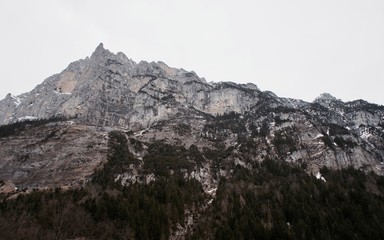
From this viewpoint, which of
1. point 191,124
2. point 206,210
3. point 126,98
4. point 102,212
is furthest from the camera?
point 126,98

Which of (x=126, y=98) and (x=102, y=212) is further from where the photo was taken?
(x=126, y=98)

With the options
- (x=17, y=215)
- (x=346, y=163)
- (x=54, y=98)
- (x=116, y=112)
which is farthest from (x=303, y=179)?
(x=54, y=98)

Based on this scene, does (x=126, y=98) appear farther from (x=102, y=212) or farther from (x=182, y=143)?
(x=102, y=212)

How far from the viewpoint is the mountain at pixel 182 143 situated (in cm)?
7525

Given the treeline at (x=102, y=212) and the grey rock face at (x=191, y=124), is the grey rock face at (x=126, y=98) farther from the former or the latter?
the treeline at (x=102, y=212)

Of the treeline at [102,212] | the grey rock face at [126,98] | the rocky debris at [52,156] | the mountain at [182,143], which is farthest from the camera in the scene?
the grey rock face at [126,98]

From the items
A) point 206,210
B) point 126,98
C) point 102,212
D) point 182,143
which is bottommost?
point 102,212

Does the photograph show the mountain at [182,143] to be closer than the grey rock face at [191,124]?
Yes

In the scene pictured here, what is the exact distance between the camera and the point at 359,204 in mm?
63000

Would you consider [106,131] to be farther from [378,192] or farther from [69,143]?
[378,192]

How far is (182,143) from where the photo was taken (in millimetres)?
116000

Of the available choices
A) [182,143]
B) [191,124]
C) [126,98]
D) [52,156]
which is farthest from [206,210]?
[126,98]

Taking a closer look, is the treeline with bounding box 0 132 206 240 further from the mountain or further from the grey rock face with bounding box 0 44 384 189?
the grey rock face with bounding box 0 44 384 189

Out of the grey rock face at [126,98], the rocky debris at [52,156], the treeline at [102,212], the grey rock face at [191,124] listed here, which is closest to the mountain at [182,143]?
the rocky debris at [52,156]
